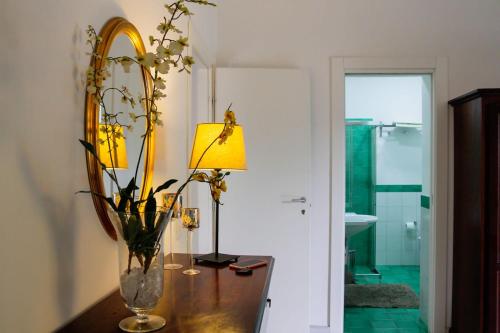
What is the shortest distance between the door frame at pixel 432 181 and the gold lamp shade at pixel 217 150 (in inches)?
63.1

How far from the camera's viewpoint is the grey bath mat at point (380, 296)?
3852 millimetres

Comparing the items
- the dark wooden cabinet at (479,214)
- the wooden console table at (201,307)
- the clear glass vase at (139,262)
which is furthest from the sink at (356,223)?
the clear glass vase at (139,262)

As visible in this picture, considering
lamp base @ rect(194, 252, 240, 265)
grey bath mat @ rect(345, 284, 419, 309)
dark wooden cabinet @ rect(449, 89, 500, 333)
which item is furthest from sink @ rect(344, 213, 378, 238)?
lamp base @ rect(194, 252, 240, 265)

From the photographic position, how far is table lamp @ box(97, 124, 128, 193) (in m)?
1.25

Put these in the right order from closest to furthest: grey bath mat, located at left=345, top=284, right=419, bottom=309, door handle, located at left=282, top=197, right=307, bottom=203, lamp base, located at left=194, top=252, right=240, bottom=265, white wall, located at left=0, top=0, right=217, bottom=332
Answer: white wall, located at left=0, top=0, right=217, bottom=332 → lamp base, located at left=194, top=252, right=240, bottom=265 → door handle, located at left=282, top=197, right=307, bottom=203 → grey bath mat, located at left=345, top=284, right=419, bottom=309

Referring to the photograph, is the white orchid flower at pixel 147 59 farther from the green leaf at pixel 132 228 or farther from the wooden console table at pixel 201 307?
the wooden console table at pixel 201 307

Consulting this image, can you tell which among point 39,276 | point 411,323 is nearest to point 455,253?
point 411,323

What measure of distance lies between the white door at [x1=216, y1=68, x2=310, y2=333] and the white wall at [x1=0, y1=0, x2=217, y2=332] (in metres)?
A: 1.83

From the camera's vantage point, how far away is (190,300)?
1229 millimetres

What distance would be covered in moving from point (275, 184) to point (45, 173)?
2234 millimetres

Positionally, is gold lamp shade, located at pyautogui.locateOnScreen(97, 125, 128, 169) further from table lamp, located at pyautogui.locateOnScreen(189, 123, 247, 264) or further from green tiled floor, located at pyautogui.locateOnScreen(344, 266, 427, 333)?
green tiled floor, located at pyautogui.locateOnScreen(344, 266, 427, 333)

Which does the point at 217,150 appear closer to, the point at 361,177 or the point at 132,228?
the point at 132,228

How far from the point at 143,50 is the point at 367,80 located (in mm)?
4129

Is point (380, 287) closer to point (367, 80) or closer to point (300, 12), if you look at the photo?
point (367, 80)
